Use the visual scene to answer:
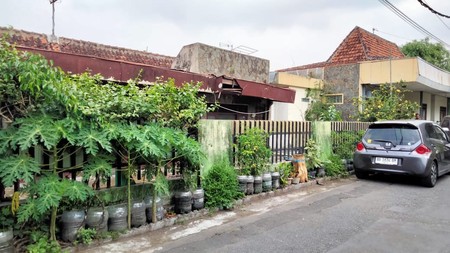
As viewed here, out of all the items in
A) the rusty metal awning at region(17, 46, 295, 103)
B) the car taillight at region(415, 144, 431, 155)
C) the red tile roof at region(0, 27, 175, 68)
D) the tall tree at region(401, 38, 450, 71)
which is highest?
the tall tree at region(401, 38, 450, 71)

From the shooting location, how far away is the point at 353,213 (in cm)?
552

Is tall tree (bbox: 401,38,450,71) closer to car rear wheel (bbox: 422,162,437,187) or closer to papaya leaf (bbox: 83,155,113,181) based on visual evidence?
car rear wheel (bbox: 422,162,437,187)

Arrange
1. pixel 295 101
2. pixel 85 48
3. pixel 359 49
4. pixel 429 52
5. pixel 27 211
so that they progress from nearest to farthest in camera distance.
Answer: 1. pixel 27 211
2. pixel 85 48
3. pixel 295 101
4. pixel 359 49
5. pixel 429 52

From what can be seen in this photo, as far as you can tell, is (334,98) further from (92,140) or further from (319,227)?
(92,140)

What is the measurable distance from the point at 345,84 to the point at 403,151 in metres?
8.83

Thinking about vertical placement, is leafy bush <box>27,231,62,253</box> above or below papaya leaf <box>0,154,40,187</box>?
below

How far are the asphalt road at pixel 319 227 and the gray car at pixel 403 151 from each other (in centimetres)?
79

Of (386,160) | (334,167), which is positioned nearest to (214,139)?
(334,167)

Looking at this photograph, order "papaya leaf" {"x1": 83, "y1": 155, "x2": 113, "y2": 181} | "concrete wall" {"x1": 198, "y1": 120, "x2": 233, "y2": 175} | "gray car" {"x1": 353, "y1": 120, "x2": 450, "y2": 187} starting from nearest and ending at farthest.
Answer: "papaya leaf" {"x1": 83, "y1": 155, "x2": 113, "y2": 181} → "concrete wall" {"x1": 198, "y1": 120, "x2": 233, "y2": 175} → "gray car" {"x1": 353, "y1": 120, "x2": 450, "y2": 187}

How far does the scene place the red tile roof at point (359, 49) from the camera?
18297 mm

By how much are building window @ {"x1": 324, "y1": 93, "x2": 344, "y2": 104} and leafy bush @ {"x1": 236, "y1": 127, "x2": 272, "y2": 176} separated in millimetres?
10549

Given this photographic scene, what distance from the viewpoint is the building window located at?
1596 centimetres

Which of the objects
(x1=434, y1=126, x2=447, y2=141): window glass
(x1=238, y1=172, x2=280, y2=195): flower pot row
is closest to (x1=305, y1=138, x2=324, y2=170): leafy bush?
(x1=238, y1=172, x2=280, y2=195): flower pot row

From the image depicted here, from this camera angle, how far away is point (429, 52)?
26.7m
